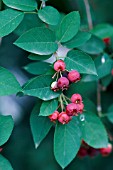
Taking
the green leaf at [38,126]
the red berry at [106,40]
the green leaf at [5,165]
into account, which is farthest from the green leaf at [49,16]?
the red berry at [106,40]

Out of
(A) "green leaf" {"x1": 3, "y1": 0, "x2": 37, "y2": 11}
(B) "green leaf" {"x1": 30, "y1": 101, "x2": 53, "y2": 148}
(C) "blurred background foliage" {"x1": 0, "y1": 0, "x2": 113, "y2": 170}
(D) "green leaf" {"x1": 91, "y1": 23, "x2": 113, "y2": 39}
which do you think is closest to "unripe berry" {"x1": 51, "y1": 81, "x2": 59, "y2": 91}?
(B) "green leaf" {"x1": 30, "y1": 101, "x2": 53, "y2": 148}

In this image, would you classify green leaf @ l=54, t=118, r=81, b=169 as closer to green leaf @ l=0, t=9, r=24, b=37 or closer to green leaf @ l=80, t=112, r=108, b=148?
green leaf @ l=80, t=112, r=108, b=148

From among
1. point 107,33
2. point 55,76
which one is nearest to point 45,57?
point 55,76

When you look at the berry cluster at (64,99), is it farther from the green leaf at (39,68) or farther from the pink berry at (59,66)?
the green leaf at (39,68)

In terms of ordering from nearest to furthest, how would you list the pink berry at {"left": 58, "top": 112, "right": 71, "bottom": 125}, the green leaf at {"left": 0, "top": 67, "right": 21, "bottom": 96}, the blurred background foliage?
the green leaf at {"left": 0, "top": 67, "right": 21, "bottom": 96} → the pink berry at {"left": 58, "top": 112, "right": 71, "bottom": 125} → the blurred background foliage

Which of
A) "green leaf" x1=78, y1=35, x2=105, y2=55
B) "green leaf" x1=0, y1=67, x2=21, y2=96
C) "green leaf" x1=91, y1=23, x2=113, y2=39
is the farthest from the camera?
"green leaf" x1=91, y1=23, x2=113, y2=39
